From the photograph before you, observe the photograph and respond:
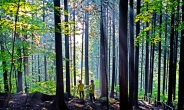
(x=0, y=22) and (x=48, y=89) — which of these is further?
(x=48, y=89)

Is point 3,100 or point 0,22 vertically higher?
point 0,22

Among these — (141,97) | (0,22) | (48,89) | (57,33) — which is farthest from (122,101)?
(141,97)

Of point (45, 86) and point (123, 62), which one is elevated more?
point (123, 62)

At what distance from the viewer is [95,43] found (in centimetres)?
4416

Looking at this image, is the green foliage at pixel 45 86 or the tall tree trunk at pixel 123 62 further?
the green foliage at pixel 45 86

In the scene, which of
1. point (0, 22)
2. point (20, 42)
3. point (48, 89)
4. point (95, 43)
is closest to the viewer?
point (0, 22)

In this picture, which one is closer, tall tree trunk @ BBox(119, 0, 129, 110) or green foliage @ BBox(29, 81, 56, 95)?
tall tree trunk @ BBox(119, 0, 129, 110)

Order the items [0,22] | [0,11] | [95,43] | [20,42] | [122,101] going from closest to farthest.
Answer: [122,101] < [0,22] < [0,11] < [20,42] < [95,43]

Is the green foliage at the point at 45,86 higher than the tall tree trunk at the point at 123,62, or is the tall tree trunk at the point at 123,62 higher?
the tall tree trunk at the point at 123,62

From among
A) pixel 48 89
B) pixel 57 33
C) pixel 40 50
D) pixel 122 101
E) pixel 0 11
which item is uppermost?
pixel 0 11

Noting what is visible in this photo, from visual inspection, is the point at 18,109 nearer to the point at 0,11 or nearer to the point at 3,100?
the point at 3,100

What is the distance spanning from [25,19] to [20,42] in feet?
9.18

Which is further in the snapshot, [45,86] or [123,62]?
[45,86]

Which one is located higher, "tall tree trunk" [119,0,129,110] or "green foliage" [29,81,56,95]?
"tall tree trunk" [119,0,129,110]
